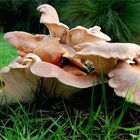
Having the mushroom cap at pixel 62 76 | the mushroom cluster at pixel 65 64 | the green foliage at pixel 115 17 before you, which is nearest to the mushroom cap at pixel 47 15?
the mushroom cluster at pixel 65 64

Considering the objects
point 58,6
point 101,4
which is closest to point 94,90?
point 101,4

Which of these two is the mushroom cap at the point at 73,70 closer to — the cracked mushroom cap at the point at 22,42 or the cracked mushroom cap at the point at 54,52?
the cracked mushroom cap at the point at 54,52

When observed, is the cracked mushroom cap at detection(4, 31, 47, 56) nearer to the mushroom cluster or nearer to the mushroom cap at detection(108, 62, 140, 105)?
the mushroom cluster

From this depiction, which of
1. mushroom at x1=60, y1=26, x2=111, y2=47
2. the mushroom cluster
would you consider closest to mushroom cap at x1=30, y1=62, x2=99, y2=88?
the mushroom cluster

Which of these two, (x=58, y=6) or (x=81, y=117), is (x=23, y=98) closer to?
(x=81, y=117)

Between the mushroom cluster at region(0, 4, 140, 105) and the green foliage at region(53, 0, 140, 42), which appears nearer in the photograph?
the mushroom cluster at region(0, 4, 140, 105)

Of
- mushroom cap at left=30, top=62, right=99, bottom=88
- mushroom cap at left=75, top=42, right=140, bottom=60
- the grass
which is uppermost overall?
mushroom cap at left=75, top=42, right=140, bottom=60

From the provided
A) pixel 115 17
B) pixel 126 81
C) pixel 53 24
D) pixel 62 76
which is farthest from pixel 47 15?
pixel 115 17
